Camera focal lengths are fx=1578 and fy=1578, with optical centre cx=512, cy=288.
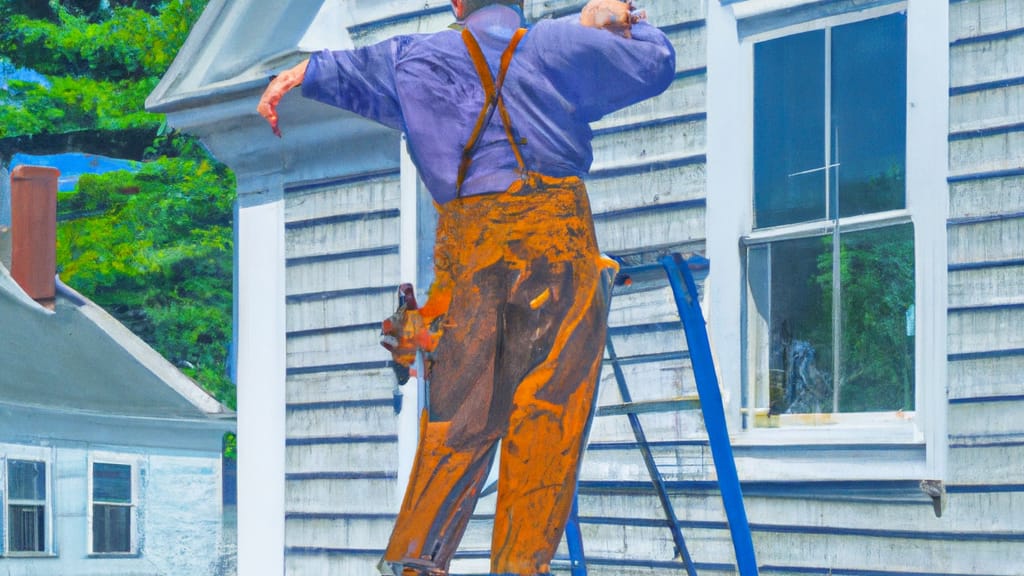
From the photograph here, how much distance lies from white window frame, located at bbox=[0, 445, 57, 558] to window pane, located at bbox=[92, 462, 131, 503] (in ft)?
1.60

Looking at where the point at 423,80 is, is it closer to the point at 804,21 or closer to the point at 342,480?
the point at 804,21

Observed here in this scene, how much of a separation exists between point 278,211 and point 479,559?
1797mm

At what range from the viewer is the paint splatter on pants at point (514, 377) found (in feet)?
11.8

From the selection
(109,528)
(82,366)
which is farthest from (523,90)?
(109,528)

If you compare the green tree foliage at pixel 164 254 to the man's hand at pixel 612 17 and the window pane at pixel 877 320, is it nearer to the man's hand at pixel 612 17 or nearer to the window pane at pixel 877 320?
the window pane at pixel 877 320

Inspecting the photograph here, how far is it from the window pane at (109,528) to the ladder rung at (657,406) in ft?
28.7

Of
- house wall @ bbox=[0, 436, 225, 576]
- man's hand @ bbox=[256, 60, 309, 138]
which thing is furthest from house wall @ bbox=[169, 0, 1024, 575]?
house wall @ bbox=[0, 436, 225, 576]

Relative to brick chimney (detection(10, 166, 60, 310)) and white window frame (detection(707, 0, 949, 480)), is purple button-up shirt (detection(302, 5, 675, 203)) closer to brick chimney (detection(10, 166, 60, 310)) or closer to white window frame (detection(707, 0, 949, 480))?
white window frame (detection(707, 0, 949, 480))

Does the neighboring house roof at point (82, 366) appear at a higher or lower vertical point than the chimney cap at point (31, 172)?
lower

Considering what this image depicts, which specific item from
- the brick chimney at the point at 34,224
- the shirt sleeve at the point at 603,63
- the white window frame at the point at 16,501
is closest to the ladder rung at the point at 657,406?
the shirt sleeve at the point at 603,63

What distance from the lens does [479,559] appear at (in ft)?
18.4

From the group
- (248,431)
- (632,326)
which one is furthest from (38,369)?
(632,326)

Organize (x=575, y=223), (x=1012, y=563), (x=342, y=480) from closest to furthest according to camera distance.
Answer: (x=575, y=223) < (x=1012, y=563) < (x=342, y=480)

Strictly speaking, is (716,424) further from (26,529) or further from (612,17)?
(26,529)
